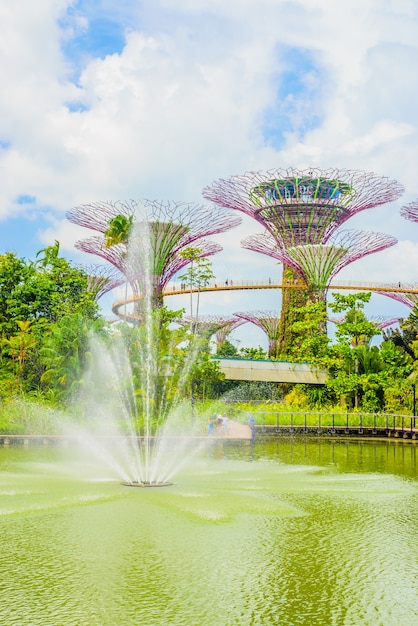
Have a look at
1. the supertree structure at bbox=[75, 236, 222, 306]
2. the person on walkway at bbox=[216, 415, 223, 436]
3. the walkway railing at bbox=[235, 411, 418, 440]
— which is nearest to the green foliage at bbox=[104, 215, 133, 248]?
the supertree structure at bbox=[75, 236, 222, 306]

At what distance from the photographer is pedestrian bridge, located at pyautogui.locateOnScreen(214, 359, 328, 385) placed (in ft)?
132

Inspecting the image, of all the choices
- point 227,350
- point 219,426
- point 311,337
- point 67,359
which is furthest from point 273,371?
point 227,350

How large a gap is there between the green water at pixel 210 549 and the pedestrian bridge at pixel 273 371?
21.5m

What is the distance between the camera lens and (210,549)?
10688mm

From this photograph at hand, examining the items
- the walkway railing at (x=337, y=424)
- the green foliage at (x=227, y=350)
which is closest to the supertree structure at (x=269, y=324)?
the green foliage at (x=227, y=350)

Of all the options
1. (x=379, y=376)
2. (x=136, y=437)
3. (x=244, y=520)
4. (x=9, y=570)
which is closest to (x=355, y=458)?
(x=136, y=437)

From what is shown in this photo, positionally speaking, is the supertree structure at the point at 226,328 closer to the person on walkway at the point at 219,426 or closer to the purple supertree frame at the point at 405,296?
the purple supertree frame at the point at 405,296

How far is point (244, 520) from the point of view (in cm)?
1278

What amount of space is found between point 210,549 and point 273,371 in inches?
1232

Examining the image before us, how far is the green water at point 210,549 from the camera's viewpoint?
26.7ft

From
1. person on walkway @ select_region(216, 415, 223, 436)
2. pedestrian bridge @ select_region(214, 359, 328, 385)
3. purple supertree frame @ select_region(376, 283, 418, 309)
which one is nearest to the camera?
person on walkway @ select_region(216, 415, 223, 436)

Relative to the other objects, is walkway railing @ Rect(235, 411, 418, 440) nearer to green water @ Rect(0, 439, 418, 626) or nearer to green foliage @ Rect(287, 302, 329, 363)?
green foliage @ Rect(287, 302, 329, 363)

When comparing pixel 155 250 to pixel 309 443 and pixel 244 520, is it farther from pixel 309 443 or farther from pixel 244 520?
pixel 244 520

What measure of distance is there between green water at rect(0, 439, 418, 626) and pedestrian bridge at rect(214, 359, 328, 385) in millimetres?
21492
